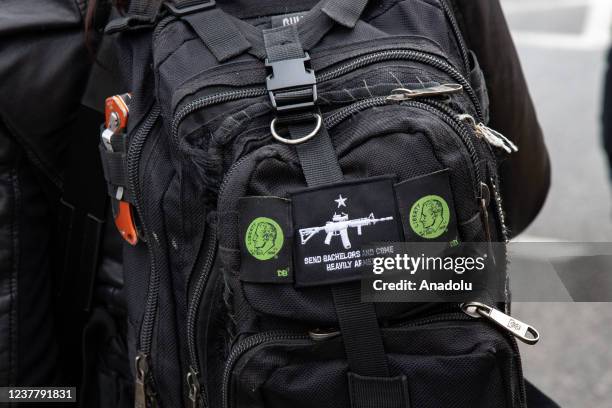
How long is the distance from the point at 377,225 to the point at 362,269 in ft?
0.18

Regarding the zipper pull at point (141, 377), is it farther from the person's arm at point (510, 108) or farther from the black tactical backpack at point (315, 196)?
the person's arm at point (510, 108)

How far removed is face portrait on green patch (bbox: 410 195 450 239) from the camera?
1.02 m

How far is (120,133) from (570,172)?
3275 mm

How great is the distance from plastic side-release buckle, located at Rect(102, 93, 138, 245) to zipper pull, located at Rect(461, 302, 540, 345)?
1.57 feet

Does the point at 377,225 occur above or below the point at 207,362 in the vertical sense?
above

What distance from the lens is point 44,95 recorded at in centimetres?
128

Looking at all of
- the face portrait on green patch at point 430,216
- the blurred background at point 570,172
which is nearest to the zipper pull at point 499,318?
the face portrait on green patch at point 430,216

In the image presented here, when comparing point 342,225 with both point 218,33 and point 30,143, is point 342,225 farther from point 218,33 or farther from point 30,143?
point 30,143

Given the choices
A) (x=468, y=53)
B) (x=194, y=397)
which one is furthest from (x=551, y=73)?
(x=194, y=397)

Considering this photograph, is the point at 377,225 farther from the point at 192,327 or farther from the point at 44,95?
the point at 44,95

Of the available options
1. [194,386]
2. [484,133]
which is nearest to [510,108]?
[484,133]

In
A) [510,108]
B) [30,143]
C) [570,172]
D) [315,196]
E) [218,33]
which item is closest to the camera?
[315,196]

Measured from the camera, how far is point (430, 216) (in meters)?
1.03

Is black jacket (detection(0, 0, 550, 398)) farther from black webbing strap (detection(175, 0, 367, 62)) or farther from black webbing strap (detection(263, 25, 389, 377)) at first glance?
black webbing strap (detection(263, 25, 389, 377))
